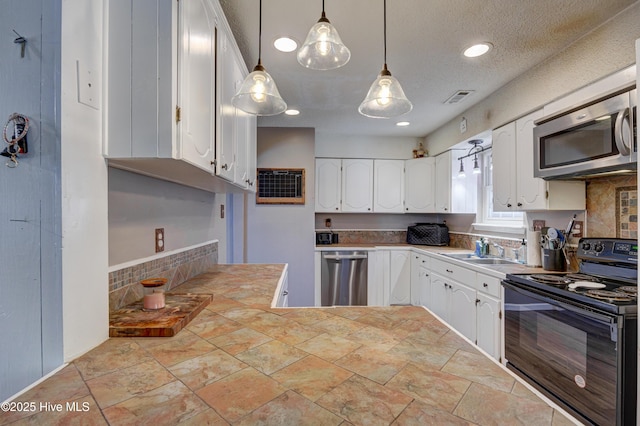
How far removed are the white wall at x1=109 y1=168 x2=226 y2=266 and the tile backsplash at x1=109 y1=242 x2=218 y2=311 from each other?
0.17ft

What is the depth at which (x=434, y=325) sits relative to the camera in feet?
3.66

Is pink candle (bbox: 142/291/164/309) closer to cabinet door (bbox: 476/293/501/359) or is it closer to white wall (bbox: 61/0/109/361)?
white wall (bbox: 61/0/109/361)

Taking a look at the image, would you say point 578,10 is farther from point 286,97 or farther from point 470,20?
point 286,97

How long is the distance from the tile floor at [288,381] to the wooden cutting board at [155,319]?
35 mm

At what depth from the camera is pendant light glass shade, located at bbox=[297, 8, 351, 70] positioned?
1054 millimetres

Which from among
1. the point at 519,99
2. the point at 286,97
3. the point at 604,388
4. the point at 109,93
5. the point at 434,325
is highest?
the point at 286,97

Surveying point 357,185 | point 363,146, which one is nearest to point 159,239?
point 357,185

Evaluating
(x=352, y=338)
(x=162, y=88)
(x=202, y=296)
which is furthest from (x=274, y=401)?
(x=162, y=88)

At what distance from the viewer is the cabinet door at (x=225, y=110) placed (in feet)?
4.70

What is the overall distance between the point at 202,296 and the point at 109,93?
0.92 metres

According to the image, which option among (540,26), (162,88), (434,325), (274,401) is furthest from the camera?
(540,26)

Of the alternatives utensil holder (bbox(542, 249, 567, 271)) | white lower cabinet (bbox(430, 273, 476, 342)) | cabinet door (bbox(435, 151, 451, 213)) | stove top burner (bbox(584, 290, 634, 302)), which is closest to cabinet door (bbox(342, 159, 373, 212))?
cabinet door (bbox(435, 151, 451, 213))

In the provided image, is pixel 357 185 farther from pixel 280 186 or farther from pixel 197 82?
pixel 197 82

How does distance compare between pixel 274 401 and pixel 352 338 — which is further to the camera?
pixel 352 338
